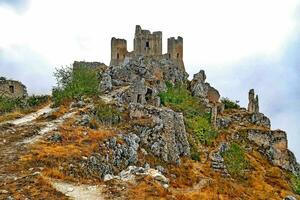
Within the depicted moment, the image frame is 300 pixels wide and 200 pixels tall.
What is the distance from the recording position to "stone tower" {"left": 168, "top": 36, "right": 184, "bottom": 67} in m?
72.0

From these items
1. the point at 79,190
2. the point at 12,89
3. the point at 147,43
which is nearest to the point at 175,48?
the point at 147,43

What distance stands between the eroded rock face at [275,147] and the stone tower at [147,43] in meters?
16.4

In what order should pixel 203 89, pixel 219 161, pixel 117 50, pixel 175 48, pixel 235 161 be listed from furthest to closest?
pixel 203 89 → pixel 175 48 → pixel 117 50 → pixel 235 161 → pixel 219 161

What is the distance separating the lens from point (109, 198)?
2466 centimetres

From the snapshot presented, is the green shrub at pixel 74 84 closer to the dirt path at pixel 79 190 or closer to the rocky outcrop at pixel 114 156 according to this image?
the rocky outcrop at pixel 114 156

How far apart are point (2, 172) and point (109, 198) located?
624 cm

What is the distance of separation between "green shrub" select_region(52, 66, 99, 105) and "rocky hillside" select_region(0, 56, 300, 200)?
0.40ft

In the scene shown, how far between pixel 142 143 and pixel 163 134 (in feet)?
10.6

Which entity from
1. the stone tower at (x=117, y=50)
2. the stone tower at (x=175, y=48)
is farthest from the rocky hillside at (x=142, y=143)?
the stone tower at (x=117, y=50)

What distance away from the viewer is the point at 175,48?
72125mm

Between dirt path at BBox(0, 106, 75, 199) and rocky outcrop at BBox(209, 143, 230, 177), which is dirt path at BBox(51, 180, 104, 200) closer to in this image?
dirt path at BBox(0, 106, 75, 199)

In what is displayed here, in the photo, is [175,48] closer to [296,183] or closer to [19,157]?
[296,183]

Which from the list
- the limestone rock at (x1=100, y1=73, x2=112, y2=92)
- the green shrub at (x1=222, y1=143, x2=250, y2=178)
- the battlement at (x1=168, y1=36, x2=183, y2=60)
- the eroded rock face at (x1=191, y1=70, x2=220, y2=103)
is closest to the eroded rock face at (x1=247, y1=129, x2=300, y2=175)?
the green shrub at (x1=222, y1=143, x2=250, y2=178)

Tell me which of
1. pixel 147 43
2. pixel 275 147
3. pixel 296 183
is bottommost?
pixel 296 183
